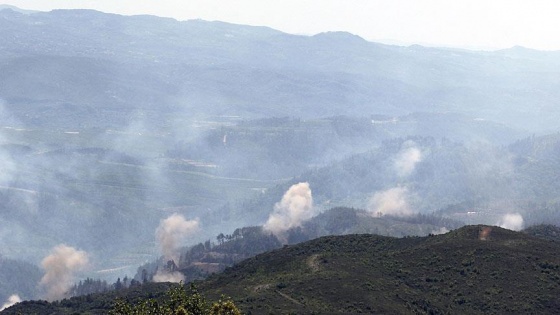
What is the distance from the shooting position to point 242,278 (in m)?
179

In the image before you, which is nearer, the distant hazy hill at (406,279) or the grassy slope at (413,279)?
the distant hazy hill at (406,279)

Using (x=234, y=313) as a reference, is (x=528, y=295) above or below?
below

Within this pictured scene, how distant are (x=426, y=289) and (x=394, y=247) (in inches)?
992

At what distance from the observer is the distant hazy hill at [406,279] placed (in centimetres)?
15175

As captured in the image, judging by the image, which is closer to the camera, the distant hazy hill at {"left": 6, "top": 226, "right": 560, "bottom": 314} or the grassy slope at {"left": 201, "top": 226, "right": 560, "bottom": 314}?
the distant hazy hill at {"left": 6, "top": 226, "right": 560, "bottom": 314}

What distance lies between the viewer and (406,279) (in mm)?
165750

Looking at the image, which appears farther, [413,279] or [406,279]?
[406,279]

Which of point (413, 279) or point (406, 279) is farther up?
point (413, 279)

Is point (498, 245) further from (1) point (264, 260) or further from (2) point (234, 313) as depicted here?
(2) point (234, 313)

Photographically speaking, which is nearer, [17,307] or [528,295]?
[528,295]

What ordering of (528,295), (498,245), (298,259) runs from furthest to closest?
(298,259)
(498,245)
(528,295)

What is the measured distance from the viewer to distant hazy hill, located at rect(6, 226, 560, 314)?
152 m

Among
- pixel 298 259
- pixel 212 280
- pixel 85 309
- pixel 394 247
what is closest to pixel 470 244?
pixel 394 247

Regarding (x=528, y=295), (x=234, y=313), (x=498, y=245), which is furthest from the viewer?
(x=498, y=245)
